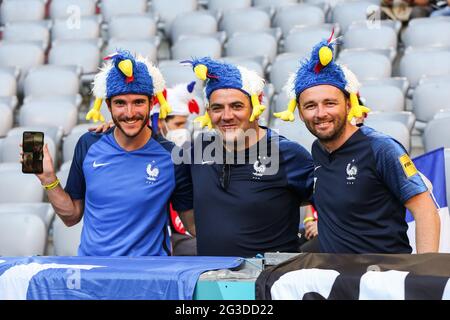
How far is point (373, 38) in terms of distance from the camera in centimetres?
793

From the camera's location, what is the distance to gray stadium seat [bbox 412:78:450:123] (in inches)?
260

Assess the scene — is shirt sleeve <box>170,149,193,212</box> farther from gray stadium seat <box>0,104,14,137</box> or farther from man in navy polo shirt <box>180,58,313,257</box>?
gray stadium seat <box>0,104,14,137</box>

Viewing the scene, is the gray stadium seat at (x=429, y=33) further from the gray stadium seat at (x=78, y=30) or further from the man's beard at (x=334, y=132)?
the man's beard at (x=334, y=132)

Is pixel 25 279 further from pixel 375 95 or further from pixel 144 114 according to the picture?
pixel 375 95

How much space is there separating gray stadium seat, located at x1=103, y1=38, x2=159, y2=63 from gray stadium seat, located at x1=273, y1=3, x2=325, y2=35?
1.22 metres

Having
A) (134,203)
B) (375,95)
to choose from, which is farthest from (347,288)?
(375,95)

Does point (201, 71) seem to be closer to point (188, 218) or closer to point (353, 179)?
point (188, 218)

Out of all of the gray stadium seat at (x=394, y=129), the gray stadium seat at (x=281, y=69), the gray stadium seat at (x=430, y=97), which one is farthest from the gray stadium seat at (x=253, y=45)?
the gray stadium seat at (x=394, y=129)

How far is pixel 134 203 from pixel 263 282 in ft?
4.13

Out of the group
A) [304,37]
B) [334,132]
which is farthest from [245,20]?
[334,132]

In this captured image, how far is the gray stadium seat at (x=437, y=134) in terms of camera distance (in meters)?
5.82

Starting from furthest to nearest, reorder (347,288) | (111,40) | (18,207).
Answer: (111,40) < (18,207) < (347,288)

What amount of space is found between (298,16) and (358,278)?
6178 millimetres

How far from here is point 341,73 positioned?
3.63m
